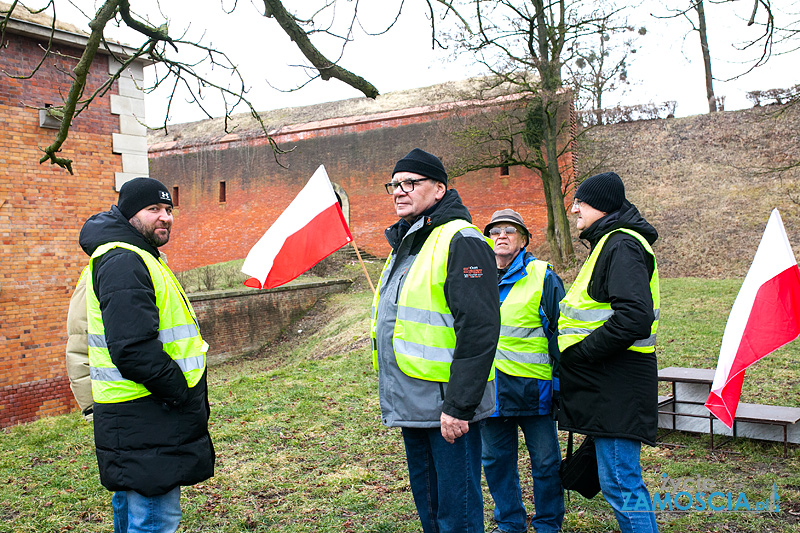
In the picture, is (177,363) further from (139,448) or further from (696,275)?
(696,275)

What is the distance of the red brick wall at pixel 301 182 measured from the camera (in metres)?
22.7

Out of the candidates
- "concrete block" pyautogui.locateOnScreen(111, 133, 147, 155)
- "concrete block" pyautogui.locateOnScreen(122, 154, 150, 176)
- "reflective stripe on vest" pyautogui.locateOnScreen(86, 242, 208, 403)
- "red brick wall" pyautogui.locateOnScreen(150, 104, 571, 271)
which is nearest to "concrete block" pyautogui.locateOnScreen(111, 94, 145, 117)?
"concrete block" pyautogui.locateOnScreen(111, 133, 147, 155)

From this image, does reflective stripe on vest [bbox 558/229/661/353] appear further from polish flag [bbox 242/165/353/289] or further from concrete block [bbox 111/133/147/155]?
concrete block [bbox 111/133/147/155]

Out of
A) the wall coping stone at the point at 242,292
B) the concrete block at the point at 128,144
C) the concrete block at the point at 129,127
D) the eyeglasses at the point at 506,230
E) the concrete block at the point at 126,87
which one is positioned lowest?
the wall coping stone at the point at 242,292

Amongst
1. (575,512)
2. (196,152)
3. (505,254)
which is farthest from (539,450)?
(196,152)

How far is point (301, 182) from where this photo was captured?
85.9 ft

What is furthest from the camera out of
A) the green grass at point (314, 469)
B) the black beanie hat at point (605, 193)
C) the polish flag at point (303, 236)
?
the polish flag at point (303, 236)

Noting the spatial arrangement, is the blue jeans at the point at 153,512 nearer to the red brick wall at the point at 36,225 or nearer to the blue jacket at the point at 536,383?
the blue jacket at the point at 536,383

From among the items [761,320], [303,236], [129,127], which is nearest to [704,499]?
[761,320]

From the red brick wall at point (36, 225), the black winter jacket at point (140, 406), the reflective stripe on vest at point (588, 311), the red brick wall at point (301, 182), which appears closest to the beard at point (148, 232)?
the black winter jacket at point (140, 406)

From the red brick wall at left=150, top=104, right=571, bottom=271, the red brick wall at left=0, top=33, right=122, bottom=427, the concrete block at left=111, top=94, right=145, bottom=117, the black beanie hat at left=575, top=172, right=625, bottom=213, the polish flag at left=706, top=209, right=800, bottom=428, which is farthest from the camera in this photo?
the red brick wall at left=150, top=104, right=571, bottom=271

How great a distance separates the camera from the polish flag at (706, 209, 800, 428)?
3.46 m

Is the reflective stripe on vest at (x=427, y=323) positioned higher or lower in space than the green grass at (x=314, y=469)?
higher

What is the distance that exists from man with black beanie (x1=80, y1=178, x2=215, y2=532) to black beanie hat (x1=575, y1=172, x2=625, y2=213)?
2199 mm
